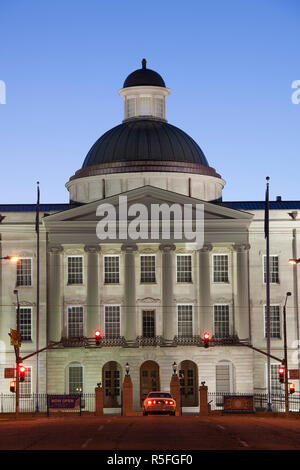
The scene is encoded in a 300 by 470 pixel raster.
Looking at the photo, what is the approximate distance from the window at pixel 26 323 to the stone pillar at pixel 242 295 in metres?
16.9

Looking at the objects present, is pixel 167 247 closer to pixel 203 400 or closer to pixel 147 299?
pixel 147 299

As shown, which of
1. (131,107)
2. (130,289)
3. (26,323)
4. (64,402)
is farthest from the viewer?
(131,107)

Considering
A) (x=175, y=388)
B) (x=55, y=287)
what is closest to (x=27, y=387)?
(x=55, y=287)

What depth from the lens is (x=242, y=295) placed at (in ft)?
294

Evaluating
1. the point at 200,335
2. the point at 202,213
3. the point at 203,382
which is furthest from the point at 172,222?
the point at 203,382

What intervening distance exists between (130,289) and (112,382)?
25.0 ft

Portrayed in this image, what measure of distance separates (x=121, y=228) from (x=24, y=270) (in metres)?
8.96

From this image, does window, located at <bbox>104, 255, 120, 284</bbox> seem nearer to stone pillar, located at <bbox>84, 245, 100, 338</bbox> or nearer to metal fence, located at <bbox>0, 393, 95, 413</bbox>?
stone pillar, located at <bbox>84, 245, 100, 338</bbox>

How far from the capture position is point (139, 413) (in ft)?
271

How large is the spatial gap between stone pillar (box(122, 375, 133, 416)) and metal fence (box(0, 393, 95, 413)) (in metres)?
4.28

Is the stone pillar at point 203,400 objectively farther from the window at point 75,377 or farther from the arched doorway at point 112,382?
the window at point 75,377

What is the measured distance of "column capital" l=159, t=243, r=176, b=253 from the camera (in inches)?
3514
